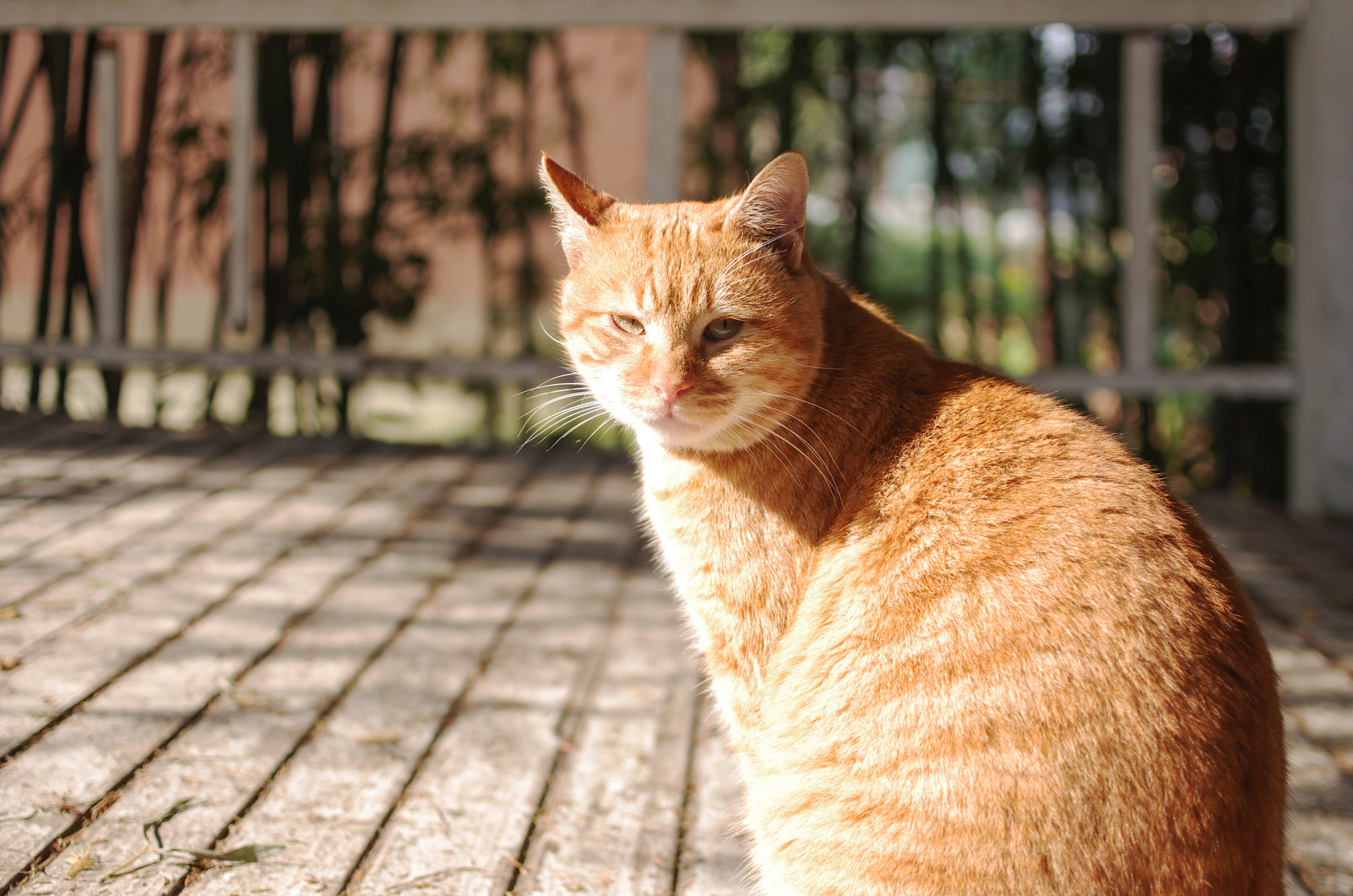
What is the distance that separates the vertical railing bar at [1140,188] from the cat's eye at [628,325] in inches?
103

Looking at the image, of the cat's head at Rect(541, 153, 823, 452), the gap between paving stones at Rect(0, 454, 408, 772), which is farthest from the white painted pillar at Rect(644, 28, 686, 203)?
the cat's head at Rect(541, 153, 823, 452)

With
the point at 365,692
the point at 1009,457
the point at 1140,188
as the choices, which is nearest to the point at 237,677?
the point at 365,692

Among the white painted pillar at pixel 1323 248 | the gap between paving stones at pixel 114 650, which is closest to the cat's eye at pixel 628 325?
the gap between paving stones at pixel 114 650

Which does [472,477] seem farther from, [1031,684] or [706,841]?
[1031,684]

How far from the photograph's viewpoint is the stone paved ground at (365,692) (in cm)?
161

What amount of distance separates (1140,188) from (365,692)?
3.15 meters

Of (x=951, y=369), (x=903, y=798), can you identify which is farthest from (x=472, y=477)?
(x=903, y=798)

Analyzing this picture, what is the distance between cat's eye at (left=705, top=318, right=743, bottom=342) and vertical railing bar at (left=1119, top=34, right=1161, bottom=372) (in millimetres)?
2533

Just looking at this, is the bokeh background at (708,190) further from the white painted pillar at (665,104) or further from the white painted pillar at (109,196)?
the white painted pillar at (665,104)

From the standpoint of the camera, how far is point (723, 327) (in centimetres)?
170

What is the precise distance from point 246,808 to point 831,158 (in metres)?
3.54

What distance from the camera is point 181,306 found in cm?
453

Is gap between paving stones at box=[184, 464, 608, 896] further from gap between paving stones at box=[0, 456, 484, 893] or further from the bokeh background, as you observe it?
the bokeh background

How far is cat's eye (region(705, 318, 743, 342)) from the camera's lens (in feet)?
5.57
